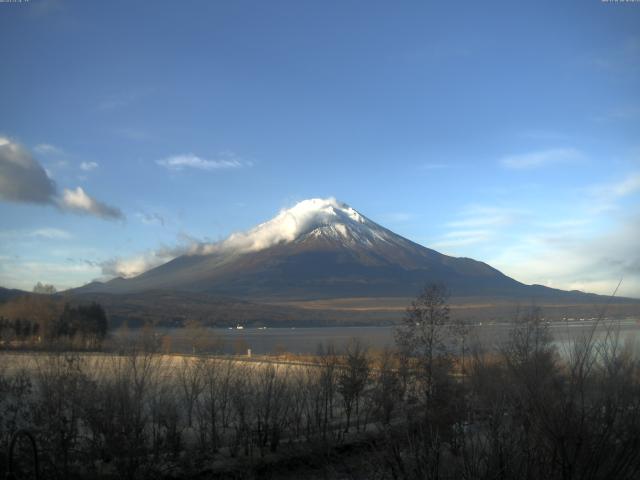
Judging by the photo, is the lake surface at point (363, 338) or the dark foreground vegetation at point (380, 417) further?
the lake surface at point (363, 338)

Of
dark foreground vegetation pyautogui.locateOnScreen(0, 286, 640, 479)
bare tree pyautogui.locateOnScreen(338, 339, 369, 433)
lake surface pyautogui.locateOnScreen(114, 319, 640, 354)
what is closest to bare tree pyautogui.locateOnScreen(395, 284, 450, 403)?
dark foreground vegetation pyautogui.locateOnScreen(0, 286, 640, 479)

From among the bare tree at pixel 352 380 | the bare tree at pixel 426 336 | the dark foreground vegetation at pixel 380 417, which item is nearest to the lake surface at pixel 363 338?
the dark foreground vegetation at pixel 380 417

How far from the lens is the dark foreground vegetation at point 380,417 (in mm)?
5836

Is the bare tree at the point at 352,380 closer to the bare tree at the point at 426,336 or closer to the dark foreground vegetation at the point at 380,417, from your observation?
the dark foreground vegetation at the point at 380,417

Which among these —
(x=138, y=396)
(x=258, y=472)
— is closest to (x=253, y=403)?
(x=258, y=472)

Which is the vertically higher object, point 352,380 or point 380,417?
point 352,380

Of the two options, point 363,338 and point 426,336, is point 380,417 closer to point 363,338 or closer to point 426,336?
point 426,336

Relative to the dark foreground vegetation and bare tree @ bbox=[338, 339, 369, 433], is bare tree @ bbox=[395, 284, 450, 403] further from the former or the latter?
bare tree @ bbox=[338, 339, 369, 433]

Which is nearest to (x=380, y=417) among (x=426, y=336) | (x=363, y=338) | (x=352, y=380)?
(x=352, y=380)

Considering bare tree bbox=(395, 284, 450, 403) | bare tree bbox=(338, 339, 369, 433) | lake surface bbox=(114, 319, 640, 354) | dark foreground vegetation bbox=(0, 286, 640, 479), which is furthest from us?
bare tree bbox=(338, 339, 369, 433)

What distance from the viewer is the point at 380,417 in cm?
1986

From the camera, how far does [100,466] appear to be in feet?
39.5

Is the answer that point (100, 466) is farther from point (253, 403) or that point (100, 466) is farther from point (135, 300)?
point (135, 300)

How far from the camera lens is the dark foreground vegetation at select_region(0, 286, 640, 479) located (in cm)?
584
